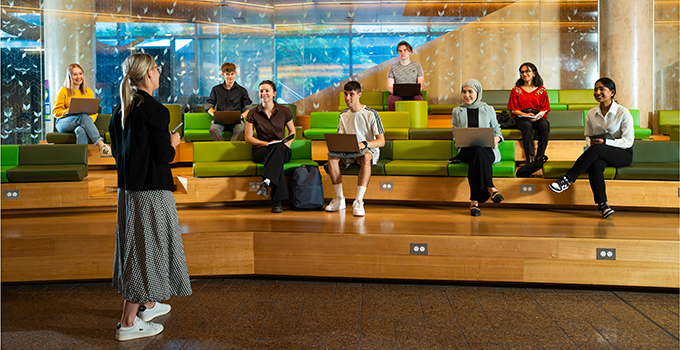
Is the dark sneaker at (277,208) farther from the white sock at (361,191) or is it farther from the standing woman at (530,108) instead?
the standing woman at (530,108)

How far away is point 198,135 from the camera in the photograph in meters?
5.46

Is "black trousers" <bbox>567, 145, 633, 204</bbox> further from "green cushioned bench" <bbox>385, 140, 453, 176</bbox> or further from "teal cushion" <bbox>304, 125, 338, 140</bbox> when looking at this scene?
"teal cushion" <bbox>304, 125, 338, 140</bbox>

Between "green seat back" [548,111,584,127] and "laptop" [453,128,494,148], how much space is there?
6.16 feet

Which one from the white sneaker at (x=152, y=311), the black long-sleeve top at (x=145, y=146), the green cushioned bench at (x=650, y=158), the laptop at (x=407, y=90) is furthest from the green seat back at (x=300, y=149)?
the green cushioned bench at (x=650, y=158)

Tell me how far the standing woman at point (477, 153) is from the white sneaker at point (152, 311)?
7.37 feet

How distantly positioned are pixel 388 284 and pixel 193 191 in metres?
1.98

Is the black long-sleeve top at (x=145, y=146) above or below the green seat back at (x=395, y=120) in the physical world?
below

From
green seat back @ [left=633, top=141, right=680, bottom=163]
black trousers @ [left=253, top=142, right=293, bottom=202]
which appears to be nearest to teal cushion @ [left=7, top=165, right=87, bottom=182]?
black trousers @ [left=253, top=142, right=293, bottom=202]

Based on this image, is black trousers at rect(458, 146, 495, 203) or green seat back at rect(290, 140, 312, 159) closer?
black trousers at rect(458, 146, 495, 203)

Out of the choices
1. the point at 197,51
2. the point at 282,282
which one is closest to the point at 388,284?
the point at 282,282

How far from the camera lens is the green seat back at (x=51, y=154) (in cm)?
400

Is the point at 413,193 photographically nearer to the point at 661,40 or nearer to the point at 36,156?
the point at 36,156

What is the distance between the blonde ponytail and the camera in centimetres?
209

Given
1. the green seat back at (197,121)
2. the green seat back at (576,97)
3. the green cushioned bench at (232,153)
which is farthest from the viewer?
the green seat back at (576,97)
